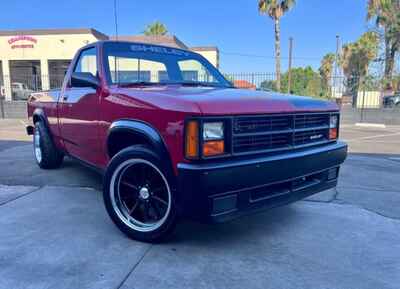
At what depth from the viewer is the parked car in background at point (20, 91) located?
2100cm

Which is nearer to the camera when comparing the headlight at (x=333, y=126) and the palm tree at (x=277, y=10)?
the headlight at (x=333, y=126)

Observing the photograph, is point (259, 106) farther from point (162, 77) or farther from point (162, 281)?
point (162, 77)

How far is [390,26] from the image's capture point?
22859mm

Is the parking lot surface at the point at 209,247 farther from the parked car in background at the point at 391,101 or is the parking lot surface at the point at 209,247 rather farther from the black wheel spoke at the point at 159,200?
the parked car in background at the point at 391,101

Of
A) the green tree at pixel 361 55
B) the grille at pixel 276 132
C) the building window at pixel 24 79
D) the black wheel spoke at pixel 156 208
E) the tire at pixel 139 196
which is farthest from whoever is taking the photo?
the green tree at pixel 361 55

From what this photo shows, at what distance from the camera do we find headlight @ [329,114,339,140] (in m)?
3.55

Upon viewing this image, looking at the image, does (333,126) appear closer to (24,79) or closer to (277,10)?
(277,10)

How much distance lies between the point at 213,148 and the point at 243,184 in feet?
1.14

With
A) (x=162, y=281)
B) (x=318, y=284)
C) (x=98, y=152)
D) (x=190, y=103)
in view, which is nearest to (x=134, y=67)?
(x=98, y=152)

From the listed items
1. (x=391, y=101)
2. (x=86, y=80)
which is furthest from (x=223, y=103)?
(x=391, y=101)

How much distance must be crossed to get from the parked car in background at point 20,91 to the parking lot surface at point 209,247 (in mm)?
18639

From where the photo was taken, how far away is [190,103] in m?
2.51

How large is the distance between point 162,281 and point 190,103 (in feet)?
4.13

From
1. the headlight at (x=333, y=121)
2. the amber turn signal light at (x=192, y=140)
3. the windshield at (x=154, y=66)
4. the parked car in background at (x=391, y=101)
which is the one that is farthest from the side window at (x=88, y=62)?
the parked car in background at (x=391, y=101)
